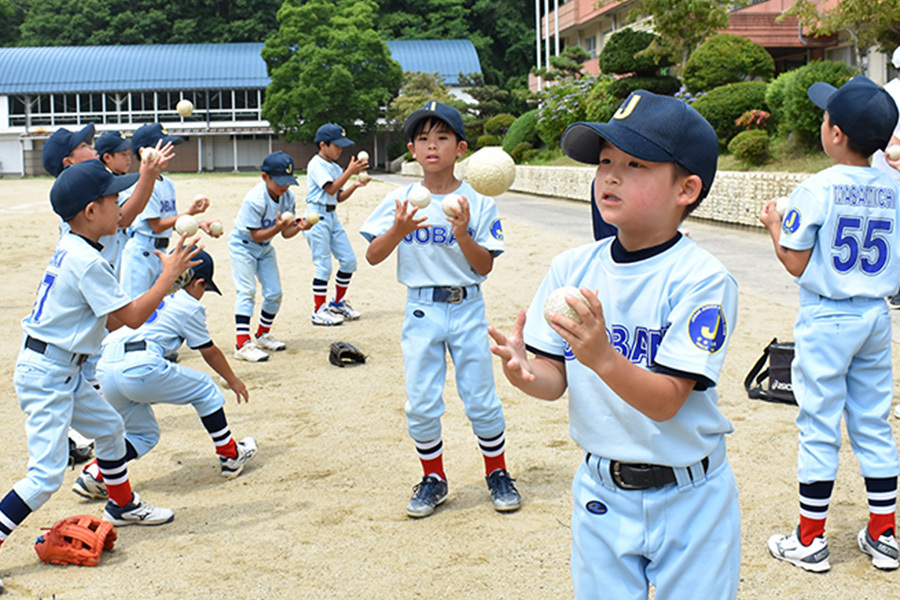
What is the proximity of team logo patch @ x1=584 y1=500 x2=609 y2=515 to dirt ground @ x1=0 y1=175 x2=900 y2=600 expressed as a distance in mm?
1443

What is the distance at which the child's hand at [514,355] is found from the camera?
235 centimetres

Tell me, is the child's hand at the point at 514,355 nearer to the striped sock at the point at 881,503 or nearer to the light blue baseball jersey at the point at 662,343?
the light blue baseball jersey at the point at 662,343

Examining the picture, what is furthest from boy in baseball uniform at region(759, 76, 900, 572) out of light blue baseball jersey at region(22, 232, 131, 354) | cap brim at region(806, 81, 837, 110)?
light blue baseball jersey at region(22, 232, 131, 354)

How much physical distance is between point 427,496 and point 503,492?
0.43 meters

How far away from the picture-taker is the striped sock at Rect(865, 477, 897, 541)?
3.86 metres

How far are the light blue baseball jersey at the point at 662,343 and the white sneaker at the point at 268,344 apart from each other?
265 inches

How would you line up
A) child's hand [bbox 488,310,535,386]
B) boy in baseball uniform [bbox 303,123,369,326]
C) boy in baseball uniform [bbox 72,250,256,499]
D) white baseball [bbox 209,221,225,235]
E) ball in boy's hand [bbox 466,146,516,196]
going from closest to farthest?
child's hand [bbox 488,310,535,386] < boy in baseball uniform [bbox 72,250,256,499] < ball in boy's hand [bbox 466,146,516,196] < white baseball [bbox 209,221,225,235] < boy in baseball uniform [bbox 303,123,369,326]

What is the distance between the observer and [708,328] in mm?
2236

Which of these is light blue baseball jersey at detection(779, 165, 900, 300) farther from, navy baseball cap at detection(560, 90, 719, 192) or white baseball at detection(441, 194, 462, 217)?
navy baseball cap at detection(560, 90, 719, 192)

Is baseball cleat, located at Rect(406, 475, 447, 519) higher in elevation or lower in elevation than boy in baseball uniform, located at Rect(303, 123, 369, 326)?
lower

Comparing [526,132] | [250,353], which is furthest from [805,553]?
[526,132]

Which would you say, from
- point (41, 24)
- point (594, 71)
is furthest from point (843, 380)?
point (41, 24)

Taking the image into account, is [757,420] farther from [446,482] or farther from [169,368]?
[169,368]

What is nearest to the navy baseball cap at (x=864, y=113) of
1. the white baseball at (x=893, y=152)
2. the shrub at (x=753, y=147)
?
the white baseball at (x=893, y=152)
